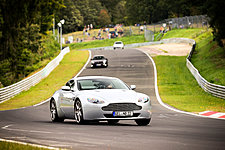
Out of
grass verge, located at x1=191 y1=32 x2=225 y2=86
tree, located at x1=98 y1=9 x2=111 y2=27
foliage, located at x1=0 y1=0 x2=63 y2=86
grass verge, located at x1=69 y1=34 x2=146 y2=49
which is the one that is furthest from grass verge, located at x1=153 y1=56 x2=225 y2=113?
tree, located at x1=98 y1=9 x2=111 y2=27

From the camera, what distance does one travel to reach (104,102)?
12.2 metres

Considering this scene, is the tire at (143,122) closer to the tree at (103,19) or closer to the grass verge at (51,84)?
the grass verge at (51,84)

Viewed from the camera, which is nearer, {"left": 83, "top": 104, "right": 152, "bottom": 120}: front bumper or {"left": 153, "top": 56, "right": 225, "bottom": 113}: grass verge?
{"left": 83, "top": 104, "right": 152, "bottom": 120}: front bumper

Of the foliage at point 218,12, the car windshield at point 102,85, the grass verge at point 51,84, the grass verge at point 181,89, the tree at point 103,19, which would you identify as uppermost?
the foliage at point 218,12

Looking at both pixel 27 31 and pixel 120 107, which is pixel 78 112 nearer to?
pixel 120 107

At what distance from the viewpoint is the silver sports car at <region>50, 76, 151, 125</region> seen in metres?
12.2

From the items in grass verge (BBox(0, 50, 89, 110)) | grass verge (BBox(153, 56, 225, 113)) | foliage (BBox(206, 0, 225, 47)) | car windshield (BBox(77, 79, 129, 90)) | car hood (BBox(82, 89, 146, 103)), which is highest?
foliage (BBox(206, 0, 225, 47))

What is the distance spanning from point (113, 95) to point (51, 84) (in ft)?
96.3

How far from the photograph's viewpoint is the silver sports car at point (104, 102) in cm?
1224

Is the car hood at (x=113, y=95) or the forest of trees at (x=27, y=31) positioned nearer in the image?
the car hood at (x=113, y=95)

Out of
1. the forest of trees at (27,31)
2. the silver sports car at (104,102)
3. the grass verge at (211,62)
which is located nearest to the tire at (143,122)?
the silver sports car at (104,102)

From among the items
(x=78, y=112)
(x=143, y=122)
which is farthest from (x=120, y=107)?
(x=78, y=112)

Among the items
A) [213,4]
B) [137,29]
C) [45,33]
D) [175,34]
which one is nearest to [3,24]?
[45,33]

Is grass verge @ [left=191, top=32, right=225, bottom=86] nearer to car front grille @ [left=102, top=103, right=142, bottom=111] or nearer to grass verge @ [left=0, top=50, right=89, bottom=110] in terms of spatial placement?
grass verge @ [left=0, top=50, right=89, bottom=110]
